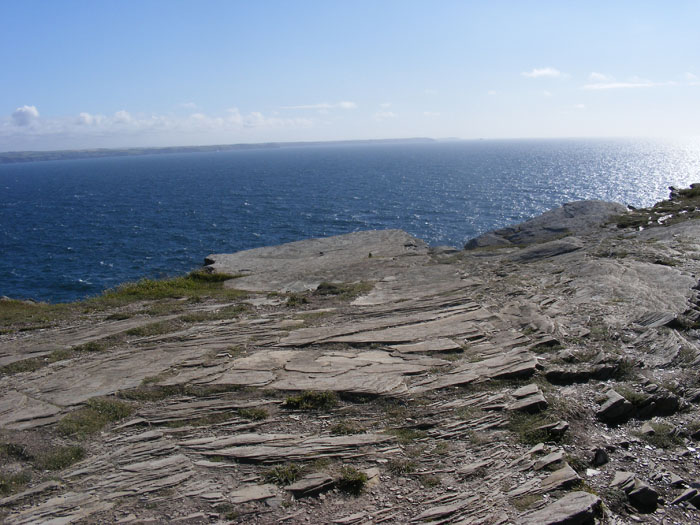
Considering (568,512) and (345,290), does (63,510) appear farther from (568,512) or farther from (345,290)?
(345,290)

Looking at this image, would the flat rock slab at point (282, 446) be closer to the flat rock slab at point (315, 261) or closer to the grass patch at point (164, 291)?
the grass patch at point (164, 291)

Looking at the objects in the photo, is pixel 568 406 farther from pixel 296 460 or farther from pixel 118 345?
pixel 118 345

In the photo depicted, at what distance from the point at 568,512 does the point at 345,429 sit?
18.4 feet

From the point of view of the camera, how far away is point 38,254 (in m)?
62.0

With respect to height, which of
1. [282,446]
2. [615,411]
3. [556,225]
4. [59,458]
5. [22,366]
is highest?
[556,225]

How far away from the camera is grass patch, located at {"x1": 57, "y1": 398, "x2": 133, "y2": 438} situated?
1262 cm

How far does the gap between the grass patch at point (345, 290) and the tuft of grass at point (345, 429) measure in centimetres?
1267

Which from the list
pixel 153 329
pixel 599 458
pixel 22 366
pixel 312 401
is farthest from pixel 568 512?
pixel 22 366

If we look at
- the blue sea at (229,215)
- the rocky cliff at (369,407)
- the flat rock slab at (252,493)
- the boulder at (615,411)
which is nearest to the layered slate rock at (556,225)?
the blue sea at (229,215)

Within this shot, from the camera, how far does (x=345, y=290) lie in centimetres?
2688

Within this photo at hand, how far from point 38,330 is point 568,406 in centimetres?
2286

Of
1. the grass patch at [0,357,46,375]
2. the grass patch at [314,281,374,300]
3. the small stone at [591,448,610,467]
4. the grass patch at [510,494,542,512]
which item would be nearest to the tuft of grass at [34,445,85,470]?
the grass patch at [0,357,46,375]

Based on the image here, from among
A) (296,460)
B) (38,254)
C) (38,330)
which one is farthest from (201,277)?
(38,254)

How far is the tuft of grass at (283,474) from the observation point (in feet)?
35.2
